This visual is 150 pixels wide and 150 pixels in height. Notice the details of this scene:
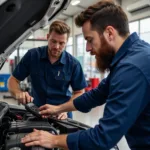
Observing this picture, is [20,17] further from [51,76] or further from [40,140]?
[51,76]

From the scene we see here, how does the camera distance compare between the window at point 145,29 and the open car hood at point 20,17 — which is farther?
the window at point 145,29

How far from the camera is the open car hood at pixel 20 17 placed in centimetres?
126

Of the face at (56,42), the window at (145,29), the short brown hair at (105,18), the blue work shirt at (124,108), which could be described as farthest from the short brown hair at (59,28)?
the window at (145,29)

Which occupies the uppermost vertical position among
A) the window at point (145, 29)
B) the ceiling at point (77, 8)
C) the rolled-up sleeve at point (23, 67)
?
the ceiling at point (77, 8)

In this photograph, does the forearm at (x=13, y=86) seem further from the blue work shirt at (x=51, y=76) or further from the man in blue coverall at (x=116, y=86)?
the man in blue coverall at (x=116, y=86)

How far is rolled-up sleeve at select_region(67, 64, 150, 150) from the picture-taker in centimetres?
104

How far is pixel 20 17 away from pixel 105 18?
1.61ft

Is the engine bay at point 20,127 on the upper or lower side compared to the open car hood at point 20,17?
lower

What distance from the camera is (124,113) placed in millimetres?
1038

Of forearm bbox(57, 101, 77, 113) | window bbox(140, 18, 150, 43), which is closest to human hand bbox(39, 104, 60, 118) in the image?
forearm bbox(57, 101, 77, 113)

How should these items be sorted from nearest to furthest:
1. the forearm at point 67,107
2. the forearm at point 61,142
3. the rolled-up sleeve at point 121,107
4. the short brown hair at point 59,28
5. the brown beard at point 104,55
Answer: the rolled-up sleeve at point 121,107 < the forearm at point 61,142 < the brown beard at point 104,55 < the forearm at point 67,107 < the short brown hair at point 59,28

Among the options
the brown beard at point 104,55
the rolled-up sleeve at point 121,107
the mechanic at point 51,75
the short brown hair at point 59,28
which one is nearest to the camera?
the rolled-up sleeve at point 121,107

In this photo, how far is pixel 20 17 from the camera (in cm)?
140

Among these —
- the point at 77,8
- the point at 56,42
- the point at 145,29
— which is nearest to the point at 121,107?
the point at 56,42
